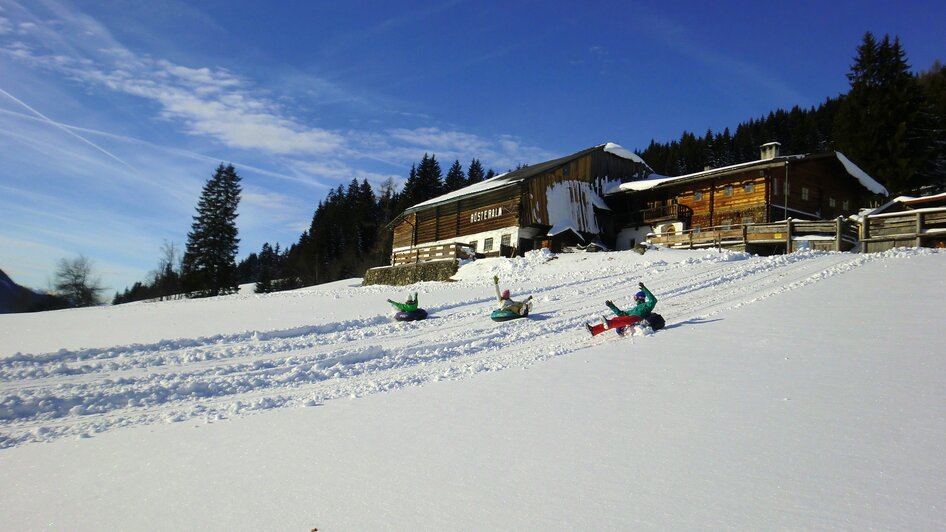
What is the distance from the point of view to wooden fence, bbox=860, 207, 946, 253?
63.4 feet

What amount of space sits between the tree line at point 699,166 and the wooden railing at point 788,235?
1866cm

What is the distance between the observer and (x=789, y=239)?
876 inches

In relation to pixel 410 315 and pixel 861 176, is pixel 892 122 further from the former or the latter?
pixel 410 315

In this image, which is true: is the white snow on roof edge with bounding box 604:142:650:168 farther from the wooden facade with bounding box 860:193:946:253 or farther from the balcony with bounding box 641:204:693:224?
the wooden facade with bounding box 860:193:946:253

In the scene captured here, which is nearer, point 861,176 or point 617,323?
point 617,323

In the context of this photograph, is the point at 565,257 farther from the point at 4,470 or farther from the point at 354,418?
the point at 4,470

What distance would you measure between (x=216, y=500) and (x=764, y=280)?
1594cm

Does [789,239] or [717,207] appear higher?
[717,207]

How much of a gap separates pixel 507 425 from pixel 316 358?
6362 mm

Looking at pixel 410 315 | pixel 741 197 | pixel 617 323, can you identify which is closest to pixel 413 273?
pixel 410 315

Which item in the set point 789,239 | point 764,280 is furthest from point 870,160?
point 764,280

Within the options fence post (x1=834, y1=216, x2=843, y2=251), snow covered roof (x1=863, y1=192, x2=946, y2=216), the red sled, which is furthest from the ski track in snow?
snow covered roof (x1=863, y1=192, x2=946, y2=216)

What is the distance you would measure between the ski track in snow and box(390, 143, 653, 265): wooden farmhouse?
48.5ft

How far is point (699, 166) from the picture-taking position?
202ft
